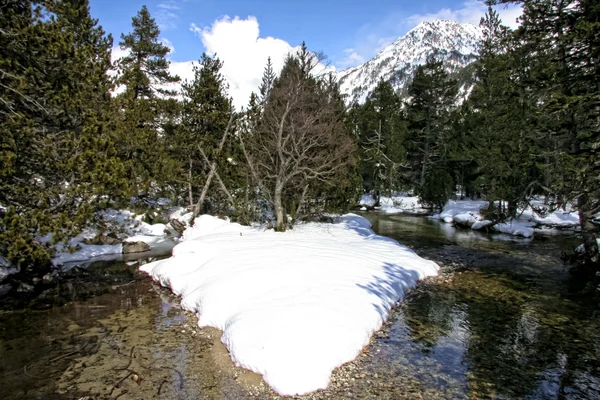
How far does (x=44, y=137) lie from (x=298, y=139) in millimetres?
11009

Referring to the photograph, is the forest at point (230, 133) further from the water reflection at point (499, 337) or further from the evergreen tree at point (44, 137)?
the water reflection at point (499, 337)

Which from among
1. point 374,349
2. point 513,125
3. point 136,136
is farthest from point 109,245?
point 513,125

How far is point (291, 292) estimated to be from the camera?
8305mm

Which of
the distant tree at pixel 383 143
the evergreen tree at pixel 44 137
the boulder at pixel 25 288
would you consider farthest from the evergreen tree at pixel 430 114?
the boulder at pixel 25 288

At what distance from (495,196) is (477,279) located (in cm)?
1161

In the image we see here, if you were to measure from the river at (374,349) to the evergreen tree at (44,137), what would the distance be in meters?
2.37

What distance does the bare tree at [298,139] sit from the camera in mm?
17406

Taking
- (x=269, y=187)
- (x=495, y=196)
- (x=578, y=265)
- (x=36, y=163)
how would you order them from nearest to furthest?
(x=36, y=163) < (x=578, y=265) < (x=269, y=187) < (x=495, y=196)

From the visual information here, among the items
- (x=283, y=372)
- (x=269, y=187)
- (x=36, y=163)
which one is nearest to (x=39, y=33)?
(x=36, y=163)

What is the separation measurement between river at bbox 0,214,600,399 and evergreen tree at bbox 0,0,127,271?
2373mm

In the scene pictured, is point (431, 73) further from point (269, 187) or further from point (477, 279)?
point (477, 279)

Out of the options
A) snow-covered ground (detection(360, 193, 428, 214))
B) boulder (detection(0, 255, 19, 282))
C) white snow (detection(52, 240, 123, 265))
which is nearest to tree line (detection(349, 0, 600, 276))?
snow-covered ground (detection(360, 193, 428, 214))

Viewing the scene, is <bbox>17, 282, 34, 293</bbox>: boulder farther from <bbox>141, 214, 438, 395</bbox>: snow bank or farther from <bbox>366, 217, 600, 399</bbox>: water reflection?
<bbox>366, 217, 600, 399</bbox>: water reflection

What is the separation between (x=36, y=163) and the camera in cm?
1021
